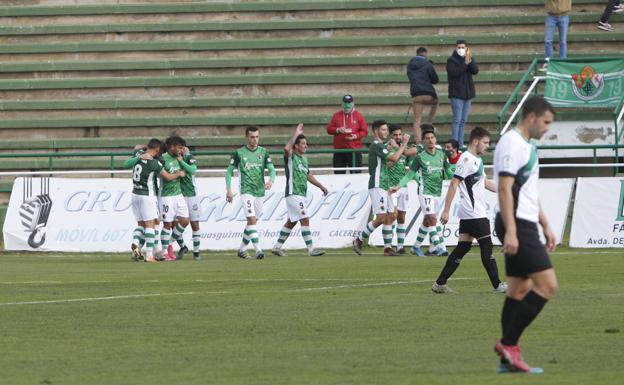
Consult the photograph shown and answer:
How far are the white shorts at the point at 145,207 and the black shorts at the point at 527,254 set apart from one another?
618 inches

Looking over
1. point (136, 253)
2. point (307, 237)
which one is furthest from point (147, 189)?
point (307, 237)

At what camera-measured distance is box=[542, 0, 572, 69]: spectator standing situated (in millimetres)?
31062

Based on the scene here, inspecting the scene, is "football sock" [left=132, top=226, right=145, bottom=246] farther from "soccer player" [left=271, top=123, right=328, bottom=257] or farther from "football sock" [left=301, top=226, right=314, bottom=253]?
"football sock" [left=301, top=226, right=314, bottom=253]

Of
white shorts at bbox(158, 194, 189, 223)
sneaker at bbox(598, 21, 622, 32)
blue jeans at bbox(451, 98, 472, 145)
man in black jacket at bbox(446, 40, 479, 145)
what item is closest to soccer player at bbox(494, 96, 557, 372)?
white shorts at bbox(158, 194, 189, 223)

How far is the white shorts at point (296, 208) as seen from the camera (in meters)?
26.2

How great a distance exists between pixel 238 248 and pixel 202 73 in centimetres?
707

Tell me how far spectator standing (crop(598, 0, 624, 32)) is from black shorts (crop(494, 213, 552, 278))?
76.3 feet

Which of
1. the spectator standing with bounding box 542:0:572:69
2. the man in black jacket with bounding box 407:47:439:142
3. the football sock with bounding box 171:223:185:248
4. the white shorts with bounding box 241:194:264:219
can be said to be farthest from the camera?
the spectator standing with bounding box 542:0:572:69

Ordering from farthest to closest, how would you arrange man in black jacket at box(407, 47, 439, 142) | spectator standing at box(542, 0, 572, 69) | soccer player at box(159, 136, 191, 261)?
spectator standing at box(542, 0, 572, 69), man in black jacket at box(407, 47, 439, 142), soccer player at box(159, 136, 191, 261)

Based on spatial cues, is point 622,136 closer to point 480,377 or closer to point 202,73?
point 202,73

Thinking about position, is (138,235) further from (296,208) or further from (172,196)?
(296,208)

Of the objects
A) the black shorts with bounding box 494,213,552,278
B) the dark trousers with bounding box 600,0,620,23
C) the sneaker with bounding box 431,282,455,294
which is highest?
the dark trousers with bounding box 600,0,620,23

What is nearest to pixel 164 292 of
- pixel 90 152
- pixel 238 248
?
pixel 238 248

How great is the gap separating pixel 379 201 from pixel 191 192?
11.9ft
